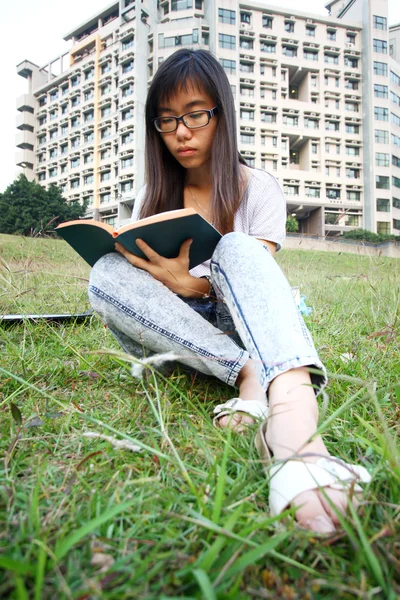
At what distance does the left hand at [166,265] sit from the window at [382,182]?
85.5 feet

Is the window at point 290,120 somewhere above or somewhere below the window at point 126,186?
above

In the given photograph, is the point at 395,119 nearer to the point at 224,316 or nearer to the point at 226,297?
the point at 224,316

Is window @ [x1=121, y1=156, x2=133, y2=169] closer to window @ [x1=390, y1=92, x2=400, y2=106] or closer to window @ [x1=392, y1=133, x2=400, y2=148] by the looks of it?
window @ [x1=392, y1=133, x2=400, y2=148]

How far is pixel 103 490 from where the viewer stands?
51 cm

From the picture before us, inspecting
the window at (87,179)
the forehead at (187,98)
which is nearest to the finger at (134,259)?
the forehead at (187,98)

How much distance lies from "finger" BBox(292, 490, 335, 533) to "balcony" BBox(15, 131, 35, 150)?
34279 mm

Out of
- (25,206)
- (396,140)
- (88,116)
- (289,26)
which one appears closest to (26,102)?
(88,116)

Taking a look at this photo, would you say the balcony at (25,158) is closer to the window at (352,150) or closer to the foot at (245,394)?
the window at (352,150)

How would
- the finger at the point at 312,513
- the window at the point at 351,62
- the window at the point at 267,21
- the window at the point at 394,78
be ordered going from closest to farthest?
the finger at the point at 312,513 < the window at the point at 267,21 < the window at the point at 351,62 < the window at the point at 394,78

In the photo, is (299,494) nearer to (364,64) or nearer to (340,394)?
(340,394)

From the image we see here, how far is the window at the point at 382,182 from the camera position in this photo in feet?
77.2

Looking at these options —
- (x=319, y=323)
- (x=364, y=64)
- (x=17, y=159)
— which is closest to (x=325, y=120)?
(x=364, y=64)

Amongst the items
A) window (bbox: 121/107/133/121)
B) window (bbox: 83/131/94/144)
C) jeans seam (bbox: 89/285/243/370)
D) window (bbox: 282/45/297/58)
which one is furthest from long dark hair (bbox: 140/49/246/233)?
window (bbox: 282/45/297/58)

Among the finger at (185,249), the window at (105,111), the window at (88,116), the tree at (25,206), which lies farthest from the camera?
the window at (88,116)
